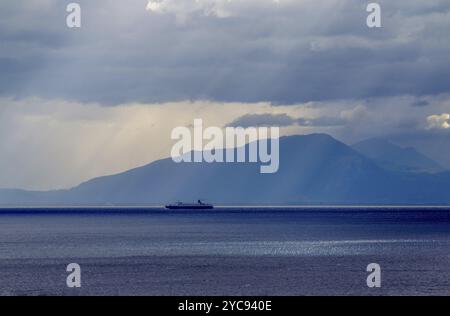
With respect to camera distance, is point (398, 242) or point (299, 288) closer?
point (299, 288)

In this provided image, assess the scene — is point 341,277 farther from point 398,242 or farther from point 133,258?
point 398,242

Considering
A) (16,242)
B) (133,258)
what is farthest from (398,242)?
(16,242)

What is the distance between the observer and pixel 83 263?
12269 cm

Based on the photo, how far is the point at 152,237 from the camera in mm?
190000

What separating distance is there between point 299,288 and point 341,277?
12.6 m

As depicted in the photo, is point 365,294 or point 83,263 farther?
point 83,263
